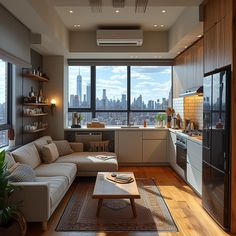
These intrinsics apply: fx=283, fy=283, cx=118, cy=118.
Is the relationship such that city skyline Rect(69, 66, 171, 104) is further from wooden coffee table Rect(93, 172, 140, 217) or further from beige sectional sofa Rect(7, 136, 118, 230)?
wooden coffee table Rect(93, 172, 140, 217)

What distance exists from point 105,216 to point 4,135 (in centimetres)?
225

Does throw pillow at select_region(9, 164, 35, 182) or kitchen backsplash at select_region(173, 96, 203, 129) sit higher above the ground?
kitchen backsplash at select_region(173, 96, 203, 129)

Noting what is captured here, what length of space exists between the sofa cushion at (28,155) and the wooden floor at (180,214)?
77 centimetres

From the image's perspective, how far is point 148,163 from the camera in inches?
265

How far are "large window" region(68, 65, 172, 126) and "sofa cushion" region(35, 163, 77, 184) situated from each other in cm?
250

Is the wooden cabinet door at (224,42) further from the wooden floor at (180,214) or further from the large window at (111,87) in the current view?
the large window at (111,87)

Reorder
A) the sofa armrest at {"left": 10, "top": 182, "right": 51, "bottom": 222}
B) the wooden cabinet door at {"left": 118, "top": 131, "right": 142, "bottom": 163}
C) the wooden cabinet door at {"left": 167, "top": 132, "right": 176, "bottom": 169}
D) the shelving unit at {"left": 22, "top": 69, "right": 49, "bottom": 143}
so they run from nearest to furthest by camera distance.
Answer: the sofa armrest at {"left": 10, "top": 182, "right": 51, "bottom": 222}
the shelving unit at {"left": 22, "top": 69, "right": 49, "bottom": 143}
the wooden cabinet door at {"left": 167, "top": 132, "right": 176, "bottom": 169}
the wooden cabinet door at {"left": 118, "top": 131, "right": 142, "bottom": 163}

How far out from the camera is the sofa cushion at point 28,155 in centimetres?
414

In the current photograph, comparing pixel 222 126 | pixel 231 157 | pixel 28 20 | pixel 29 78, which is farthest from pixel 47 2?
pixel 231 157

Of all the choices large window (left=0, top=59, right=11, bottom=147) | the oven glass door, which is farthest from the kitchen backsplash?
large window (left=0, top=59, right=11, bottom=147)

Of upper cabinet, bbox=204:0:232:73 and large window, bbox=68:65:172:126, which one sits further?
large window, bbox=68:65:172:126

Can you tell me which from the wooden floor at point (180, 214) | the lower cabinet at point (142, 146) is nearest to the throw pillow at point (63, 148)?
the wooden floor at point (180, 214)

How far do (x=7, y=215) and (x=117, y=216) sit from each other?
140cm

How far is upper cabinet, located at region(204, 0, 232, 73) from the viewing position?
320 cm
